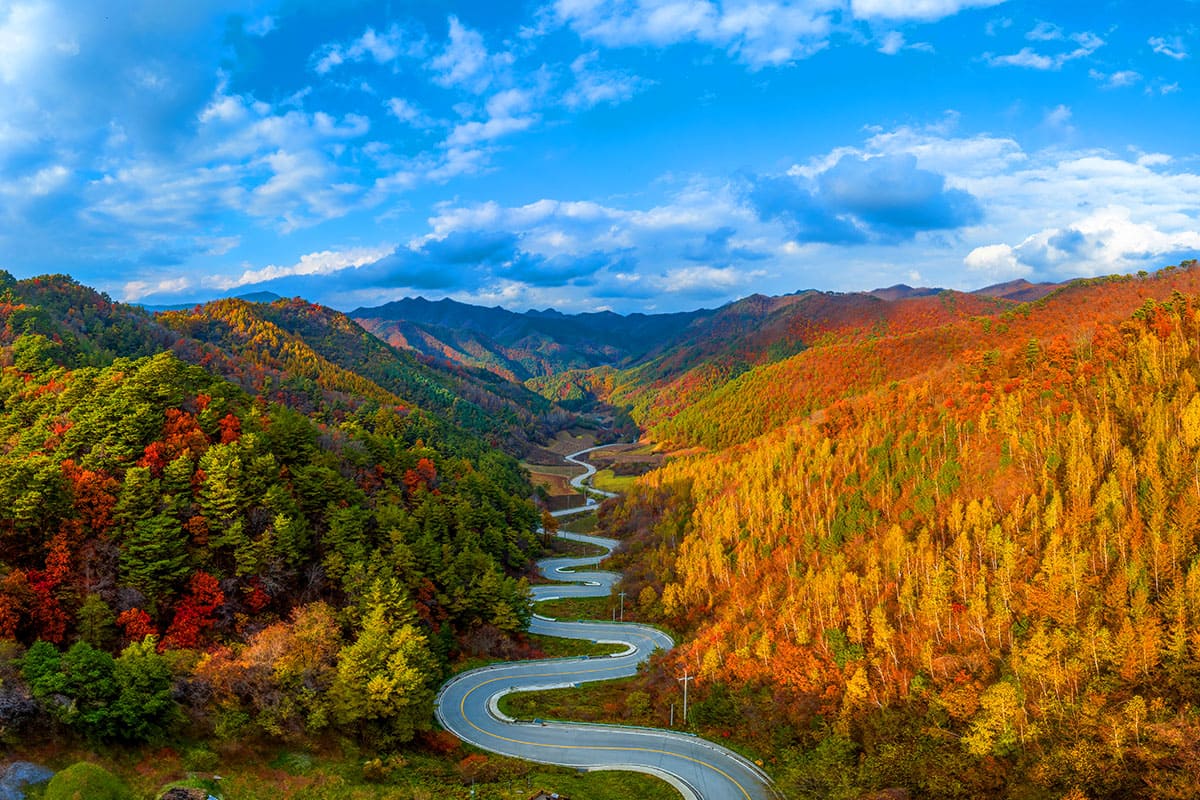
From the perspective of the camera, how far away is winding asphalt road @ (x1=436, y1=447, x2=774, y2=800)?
49.3m

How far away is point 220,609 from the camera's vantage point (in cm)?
5572

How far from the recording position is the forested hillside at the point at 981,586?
154ft

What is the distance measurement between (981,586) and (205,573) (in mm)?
71877

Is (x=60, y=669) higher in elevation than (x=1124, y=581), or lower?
higher

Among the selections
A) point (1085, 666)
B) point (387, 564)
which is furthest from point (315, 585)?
point (1085, 666)

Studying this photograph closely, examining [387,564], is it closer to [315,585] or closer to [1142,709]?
[315,585]

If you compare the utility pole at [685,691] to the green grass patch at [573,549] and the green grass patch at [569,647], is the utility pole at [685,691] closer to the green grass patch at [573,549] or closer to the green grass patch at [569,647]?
the green grass patch at [569,647]

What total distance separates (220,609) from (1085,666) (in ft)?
237

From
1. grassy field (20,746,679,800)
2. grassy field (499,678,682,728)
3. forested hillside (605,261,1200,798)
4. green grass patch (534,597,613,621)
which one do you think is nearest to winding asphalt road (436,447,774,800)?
grassy field (499,678,682,728)

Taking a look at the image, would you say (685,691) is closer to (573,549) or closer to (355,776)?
(355,776)

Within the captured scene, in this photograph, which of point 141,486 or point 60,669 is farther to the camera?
point 141,486

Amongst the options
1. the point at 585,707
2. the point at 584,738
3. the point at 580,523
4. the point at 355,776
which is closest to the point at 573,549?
the point at 580,523

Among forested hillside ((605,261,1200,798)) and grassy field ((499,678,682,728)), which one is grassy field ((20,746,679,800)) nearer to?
grassy field ((499,678,682,728))

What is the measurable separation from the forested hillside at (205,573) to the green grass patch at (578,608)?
668 inches
